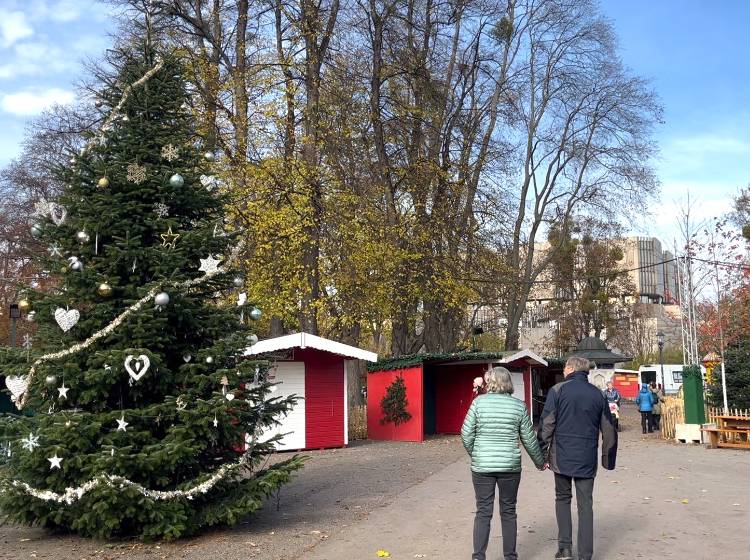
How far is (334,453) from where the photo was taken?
19.3m

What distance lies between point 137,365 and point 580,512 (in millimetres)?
4584

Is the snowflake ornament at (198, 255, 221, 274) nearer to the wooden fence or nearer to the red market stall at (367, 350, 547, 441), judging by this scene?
the red market stall at (367, 350, 547, 441)

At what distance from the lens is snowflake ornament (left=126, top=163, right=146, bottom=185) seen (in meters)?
9.23

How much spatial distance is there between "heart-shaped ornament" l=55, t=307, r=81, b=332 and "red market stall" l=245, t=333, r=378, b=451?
10573 mm

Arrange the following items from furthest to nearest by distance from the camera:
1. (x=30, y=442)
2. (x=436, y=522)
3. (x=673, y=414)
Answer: (x=673, y=414)
(x=436, y=522)
(x=30, y=442)

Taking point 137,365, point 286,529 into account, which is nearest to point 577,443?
point 286,529

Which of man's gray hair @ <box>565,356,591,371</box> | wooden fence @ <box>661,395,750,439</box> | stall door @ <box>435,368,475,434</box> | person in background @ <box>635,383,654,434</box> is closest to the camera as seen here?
man's gray hair @ <box>565,356,591,371</box>

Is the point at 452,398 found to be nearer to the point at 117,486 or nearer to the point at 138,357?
the point at 138,357

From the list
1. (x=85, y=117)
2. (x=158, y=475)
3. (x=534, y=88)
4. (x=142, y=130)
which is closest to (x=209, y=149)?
(x=142, y=130)

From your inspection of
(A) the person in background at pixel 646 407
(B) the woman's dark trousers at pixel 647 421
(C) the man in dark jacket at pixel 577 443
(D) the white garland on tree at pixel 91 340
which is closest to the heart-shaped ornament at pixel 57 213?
(D) the white garland on tree at pixel 91 340

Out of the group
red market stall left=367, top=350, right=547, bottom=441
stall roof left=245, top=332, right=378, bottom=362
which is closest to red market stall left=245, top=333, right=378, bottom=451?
stall roof left=245, top=332, right=378, bottom=362

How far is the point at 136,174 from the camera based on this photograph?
9242 mm

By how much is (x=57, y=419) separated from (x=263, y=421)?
88.4 inches

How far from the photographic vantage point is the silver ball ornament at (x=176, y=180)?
9.25m
